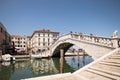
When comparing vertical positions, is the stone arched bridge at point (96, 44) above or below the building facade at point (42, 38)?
below

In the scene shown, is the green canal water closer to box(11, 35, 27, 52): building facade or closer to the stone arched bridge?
the stone arched bridge

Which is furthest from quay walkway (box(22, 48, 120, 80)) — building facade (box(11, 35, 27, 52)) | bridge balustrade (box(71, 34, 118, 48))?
building facade (box(11, 35, 27, 52))

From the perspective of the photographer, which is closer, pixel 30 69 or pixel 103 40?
pixel 103 40

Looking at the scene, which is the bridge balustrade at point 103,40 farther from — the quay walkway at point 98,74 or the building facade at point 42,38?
the building facade at point 42,38

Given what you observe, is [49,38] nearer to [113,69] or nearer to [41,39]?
[41,39]

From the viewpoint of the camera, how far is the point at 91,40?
15328 mm

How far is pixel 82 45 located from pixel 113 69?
9.38 metres

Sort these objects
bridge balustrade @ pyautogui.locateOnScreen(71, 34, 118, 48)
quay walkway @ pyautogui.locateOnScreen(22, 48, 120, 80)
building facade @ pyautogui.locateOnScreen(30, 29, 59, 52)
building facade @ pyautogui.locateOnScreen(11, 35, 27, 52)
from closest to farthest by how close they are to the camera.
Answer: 1. quay walkway @ pyautogui.locateOnScreen(22, 48, 120, 80)
2. bridge balustrade @ pyautogui.locateOnScreen(71, 34, 118, 48)
3. building facade @ pyautogui.locateOnScreen(30, 29, 59, 52)
4. building facade @ pyautogui.locateOnScreen(11, 35, 27, 52)

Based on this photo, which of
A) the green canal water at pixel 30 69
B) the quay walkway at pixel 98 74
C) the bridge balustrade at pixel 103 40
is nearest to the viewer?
the quay walkway at pixel 98 74

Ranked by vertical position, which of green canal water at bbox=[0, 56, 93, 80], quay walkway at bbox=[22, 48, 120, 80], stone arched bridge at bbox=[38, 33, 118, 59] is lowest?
green canal water at bbox=[0, 56, 93, 80]

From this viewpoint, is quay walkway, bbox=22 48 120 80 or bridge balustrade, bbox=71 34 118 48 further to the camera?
bridge balustrade, bbox=71 34 118 48

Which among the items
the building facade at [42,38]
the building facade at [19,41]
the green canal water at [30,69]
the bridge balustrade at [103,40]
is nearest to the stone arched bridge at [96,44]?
the bridge balustrade at [103,40]

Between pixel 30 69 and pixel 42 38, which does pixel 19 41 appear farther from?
pixel 30 69

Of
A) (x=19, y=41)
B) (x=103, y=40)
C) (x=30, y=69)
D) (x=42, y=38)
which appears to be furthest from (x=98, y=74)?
(x=19, y=41)
